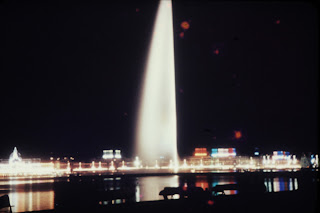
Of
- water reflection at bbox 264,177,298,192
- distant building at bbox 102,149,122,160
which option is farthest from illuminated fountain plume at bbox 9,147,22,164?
water reflection at bbox 264,177,298,192

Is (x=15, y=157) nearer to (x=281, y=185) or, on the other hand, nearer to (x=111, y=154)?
(x=111, y=154)

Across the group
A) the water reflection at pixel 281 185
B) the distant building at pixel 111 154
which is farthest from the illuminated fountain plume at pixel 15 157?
the water reflection at pixel 281 185

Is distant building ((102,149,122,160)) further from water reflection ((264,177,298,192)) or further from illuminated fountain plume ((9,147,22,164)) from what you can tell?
water reflection ((264,177,298,192))

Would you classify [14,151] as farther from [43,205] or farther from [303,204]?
[303,204]

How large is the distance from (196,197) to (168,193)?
6.02 ft

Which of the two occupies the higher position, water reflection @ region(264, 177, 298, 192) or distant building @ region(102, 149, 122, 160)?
distant building @ region(102, 149, 122, 160)

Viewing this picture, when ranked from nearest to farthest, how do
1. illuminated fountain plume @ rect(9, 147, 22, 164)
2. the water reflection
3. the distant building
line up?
A: 1. the water reflection
2. illuminated fountain plume @ rect(9, 147, 22, 164)
3. the distant building

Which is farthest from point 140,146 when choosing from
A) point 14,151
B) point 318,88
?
point 318,88

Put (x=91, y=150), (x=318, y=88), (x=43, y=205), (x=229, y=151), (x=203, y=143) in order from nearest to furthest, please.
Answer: (x=318, y=88)
(x=43, y=205)
(x=229, y=151)
(x=91, y=150)
(x=203, y=143)

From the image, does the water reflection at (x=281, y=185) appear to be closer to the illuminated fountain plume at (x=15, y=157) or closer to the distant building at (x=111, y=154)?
the distant building at (x=111, y=154)

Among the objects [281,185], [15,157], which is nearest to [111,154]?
[15,157]

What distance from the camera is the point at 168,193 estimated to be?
13.7 meters

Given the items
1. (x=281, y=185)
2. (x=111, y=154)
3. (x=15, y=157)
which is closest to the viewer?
(x=281, y=185)

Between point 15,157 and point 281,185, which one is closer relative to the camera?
point 281,185
